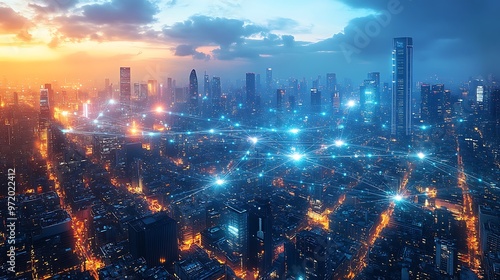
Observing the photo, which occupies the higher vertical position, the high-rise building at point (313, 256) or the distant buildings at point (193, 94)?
the distant buildings at point (193, 94)

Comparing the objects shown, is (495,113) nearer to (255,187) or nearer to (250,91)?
(255,187)

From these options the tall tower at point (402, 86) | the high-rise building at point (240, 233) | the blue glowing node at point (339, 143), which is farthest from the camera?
the blue glowing node at point (339, 143)

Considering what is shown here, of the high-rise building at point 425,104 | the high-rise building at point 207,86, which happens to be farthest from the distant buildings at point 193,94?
the high-rise building at point 425,104

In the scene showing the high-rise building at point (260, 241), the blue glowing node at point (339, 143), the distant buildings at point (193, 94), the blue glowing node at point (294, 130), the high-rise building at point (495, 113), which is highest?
the distant buildings at point (193, 94)

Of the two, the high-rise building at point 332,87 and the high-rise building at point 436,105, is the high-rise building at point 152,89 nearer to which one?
the high-rise building at point 332,87

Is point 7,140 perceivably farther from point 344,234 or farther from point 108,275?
point 344,234

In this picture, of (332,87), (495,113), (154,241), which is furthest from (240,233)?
(332,87)

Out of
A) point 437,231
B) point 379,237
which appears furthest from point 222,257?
point 437,231
